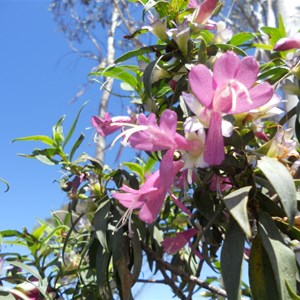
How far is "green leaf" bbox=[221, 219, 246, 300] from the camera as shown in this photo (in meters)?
0.47

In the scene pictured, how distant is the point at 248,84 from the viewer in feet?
1.84

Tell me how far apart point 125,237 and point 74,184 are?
0.67 feet

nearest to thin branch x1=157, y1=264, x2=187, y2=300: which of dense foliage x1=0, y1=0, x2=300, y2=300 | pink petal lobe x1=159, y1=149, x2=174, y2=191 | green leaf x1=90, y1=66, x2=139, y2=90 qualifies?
dense foliage x1=0, y1=0, x2=300, y2=300

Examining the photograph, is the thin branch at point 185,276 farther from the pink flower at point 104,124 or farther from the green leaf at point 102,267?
the pink flower at point 104,124

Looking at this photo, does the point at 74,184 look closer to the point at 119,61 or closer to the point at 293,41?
the point at 119,61

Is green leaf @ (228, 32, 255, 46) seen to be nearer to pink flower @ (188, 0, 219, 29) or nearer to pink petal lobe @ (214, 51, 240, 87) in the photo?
pink flower @ (188, 0, 219, 29)

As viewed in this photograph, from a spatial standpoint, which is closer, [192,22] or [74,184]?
[192,22]

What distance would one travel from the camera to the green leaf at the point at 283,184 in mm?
487

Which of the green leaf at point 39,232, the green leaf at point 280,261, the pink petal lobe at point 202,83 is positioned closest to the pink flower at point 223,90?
the pink petal lobe at point 202,83

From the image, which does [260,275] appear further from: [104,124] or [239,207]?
[104,124]

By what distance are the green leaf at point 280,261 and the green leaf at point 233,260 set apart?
0.11 feet

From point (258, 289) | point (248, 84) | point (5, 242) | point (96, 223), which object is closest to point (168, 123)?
point (248, 84)

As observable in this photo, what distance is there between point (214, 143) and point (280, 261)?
155 mm

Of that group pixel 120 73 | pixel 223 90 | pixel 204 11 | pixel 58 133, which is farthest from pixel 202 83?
pixel 58 133
